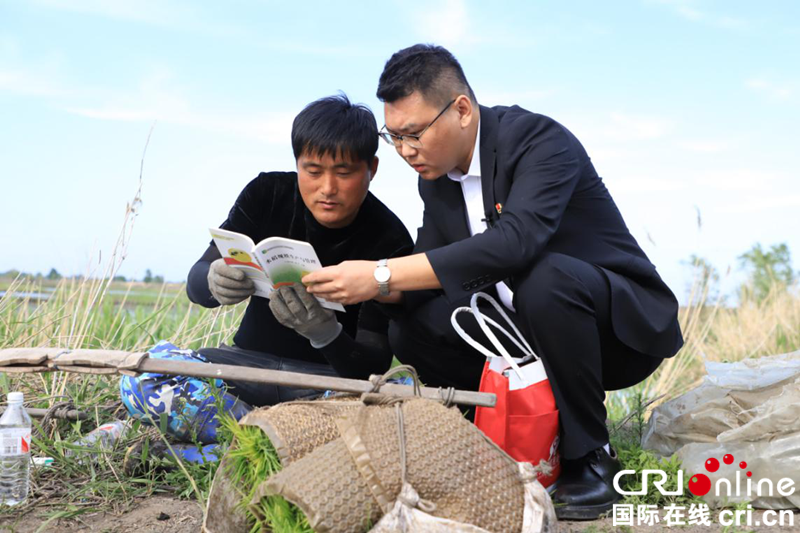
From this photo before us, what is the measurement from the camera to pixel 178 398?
312cm

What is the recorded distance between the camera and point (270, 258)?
269 cm

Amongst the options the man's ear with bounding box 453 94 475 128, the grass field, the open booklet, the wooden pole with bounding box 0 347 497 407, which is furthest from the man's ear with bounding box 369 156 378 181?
the grass field

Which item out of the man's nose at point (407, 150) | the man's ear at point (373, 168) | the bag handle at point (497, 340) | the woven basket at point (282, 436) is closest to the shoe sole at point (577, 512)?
the bag handle at point (497, 340)

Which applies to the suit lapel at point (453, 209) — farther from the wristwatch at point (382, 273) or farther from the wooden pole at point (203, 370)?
the wooden pole at point (203, 370)

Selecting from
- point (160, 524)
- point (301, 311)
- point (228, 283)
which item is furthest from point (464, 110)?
point (160, 524)

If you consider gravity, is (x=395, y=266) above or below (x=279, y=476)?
above

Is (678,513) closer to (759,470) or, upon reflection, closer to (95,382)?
(759,470)

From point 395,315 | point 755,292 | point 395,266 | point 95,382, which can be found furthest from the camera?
point 755,292

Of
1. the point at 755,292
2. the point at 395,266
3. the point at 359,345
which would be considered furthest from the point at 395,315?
the point at 755,292

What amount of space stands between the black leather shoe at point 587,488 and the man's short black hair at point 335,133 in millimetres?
1441

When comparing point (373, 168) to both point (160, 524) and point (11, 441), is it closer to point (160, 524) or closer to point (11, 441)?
point (160, 524)

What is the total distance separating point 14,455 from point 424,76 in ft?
6.68

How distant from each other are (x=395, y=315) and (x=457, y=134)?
34.5 inches

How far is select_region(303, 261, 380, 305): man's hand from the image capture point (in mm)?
2670
